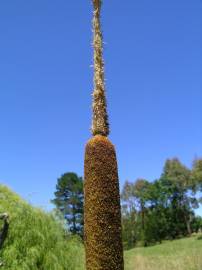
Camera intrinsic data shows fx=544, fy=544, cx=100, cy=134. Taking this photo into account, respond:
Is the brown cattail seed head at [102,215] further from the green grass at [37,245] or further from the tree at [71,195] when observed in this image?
the tree at [71,195]

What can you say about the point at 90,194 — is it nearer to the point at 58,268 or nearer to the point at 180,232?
the point at 58,268

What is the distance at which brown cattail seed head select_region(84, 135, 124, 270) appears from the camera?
439 inches

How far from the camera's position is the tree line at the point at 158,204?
222ft

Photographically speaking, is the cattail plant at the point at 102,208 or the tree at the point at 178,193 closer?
the cattail plant at the point at 102,208

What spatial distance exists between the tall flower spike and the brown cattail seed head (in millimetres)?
944

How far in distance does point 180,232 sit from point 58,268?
53729 millimetres

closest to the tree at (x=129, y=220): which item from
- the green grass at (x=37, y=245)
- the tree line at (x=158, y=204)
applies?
the tree line at (x=158, y=204)

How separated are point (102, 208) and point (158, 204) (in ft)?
204

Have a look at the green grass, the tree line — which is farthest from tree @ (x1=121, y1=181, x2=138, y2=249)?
the green grass

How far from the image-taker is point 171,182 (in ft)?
230

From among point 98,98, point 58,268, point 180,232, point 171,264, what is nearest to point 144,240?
point 180,232

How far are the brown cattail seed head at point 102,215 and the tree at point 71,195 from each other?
56.7 metres

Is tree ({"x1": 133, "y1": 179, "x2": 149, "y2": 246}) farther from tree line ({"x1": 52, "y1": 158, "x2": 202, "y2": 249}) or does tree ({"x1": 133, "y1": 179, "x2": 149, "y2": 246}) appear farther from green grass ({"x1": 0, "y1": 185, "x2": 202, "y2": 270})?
green grass ({"x1": 0, "y1": 185, "x2": 202, "y2": 270})

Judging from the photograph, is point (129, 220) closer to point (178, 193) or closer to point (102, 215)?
point (178, 193)
